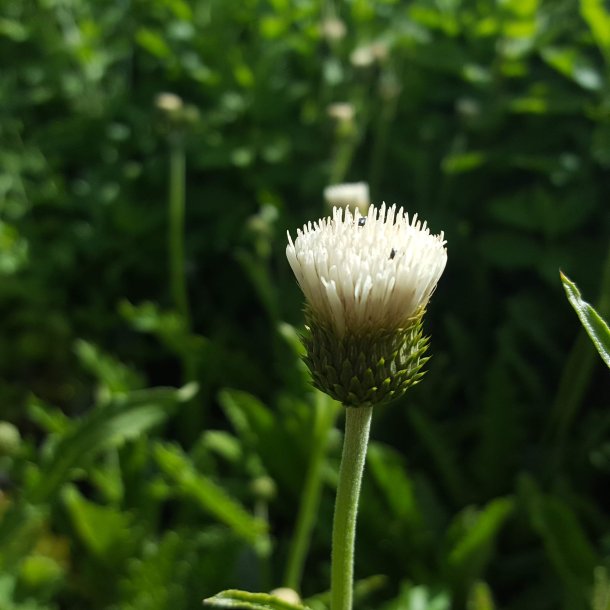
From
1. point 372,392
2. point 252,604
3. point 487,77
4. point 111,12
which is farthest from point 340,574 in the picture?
point 111,12

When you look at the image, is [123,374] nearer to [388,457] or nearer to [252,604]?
[388,457]

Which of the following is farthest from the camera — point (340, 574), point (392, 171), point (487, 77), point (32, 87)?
point (32, 87)

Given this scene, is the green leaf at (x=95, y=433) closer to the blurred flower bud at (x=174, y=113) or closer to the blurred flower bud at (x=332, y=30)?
the blurred flower bud at (x=174, y=113)

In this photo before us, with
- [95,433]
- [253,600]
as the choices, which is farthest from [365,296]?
[95,433]

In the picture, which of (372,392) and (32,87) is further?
(32,87)

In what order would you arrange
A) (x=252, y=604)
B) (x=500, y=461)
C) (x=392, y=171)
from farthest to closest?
(x=392, y=171) → (x=500, y=461) → (x=252, y=604)

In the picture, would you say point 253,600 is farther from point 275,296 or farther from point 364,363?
point 275,296

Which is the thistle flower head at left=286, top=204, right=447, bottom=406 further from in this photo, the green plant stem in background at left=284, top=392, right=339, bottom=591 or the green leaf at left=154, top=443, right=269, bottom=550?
the green leaf at left=154, top=443, right=269, bottom=550

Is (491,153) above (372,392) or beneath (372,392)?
above
